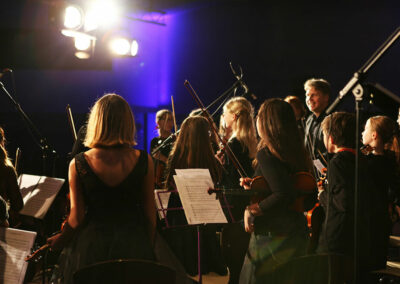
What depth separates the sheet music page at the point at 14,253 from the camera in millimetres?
2869

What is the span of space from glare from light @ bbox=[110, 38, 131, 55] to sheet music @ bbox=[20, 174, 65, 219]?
11.1 feet

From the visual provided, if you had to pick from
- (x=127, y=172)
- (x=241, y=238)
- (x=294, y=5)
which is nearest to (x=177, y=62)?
(x=294, y=5)

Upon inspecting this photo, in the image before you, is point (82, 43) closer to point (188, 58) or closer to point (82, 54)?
point (82, 54)

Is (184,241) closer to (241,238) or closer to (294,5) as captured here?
(241,238)

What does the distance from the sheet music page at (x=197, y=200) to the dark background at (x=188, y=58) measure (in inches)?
151

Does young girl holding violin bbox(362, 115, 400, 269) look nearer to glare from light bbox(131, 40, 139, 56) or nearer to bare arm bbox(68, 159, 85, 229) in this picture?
bare arm bbox(68, 159, 85, 229)

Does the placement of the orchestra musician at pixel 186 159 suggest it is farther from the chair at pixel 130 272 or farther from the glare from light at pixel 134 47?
the glare from light at pixel 134 47

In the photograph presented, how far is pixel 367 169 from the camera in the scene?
2.86m

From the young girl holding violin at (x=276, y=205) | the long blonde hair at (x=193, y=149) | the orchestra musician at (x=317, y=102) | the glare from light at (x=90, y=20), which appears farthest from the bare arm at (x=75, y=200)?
the glare from light at (x=90, y=20)

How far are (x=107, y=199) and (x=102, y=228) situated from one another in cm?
15

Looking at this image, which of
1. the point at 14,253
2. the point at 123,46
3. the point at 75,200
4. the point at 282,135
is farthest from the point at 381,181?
the point at 123,46

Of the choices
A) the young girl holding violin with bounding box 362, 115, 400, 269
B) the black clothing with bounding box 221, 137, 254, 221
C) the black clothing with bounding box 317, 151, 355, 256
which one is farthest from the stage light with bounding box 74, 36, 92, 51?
the black clothing with bounding box 317, 151, 355, 256

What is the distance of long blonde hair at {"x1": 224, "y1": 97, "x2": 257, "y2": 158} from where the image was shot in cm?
414

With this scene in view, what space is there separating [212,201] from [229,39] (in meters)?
4.51
